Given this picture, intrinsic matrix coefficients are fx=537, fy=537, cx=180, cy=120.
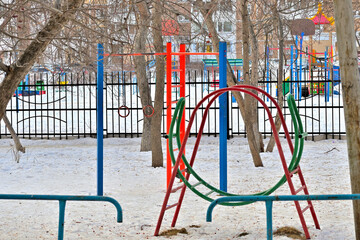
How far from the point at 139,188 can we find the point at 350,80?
179 inches

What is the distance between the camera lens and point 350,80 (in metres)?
4.39

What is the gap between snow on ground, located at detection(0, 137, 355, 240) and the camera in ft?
18.6

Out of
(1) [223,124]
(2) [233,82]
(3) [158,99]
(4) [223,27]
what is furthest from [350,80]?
(4) [223,27]

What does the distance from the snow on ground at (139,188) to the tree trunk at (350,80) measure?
1.12 metres

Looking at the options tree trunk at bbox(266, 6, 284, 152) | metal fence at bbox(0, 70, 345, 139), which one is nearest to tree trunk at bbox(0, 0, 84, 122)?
metal fence at bbox(0, 70, 345, 139)

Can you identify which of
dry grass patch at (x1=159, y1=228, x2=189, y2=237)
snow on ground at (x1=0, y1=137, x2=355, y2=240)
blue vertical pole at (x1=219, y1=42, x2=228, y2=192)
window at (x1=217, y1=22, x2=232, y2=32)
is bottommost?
dry grass patch at (x1=159, y1=228, x2=189, y2=237)

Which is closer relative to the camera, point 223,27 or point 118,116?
point 118,116

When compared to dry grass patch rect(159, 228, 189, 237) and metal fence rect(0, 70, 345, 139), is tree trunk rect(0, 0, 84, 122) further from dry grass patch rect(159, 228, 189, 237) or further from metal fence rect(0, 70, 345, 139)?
metal fence rect(0, 70, 345, 139)

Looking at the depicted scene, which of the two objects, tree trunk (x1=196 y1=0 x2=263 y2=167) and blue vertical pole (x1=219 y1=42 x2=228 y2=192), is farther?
tree trunk (x1=196 y1=0 x2=263 y2=167)

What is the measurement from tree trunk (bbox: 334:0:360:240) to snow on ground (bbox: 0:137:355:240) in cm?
112

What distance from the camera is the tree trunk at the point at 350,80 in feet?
14.3

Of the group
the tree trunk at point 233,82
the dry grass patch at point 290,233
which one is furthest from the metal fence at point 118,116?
the dry grass patch at point 290,233

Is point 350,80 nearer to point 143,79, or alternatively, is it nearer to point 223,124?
point 223,124

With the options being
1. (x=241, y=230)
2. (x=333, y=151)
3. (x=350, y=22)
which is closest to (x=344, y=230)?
(x=241, y=230)
